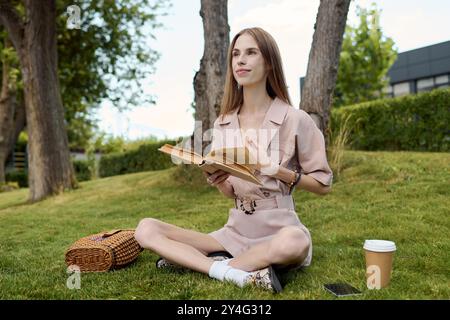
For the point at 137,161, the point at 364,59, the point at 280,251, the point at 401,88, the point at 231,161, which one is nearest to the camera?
the point at 231,161

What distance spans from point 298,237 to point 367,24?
20.4m

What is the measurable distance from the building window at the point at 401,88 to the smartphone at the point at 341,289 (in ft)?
91.8

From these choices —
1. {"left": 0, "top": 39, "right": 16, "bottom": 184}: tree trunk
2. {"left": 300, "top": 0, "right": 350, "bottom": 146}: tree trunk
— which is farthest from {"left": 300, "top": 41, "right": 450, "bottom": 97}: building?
{"left": 300, "top": 0, "right": 350, "bottom": 146}: tree trunk

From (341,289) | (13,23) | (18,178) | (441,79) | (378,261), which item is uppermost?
(13,23)

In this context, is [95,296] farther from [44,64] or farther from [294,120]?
[44,64]

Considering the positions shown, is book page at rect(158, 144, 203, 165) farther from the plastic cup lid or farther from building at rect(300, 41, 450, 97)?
building at rect(300, 41, 450, 97)

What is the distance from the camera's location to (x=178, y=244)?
10.6ft

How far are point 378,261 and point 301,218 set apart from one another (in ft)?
9.49

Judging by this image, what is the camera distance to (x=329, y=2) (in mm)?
6805

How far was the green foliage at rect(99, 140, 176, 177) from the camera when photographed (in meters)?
16.6

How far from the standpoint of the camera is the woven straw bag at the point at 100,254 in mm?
3623

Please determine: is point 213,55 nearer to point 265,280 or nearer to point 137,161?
point 265,280

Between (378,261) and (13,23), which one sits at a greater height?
(13,23)

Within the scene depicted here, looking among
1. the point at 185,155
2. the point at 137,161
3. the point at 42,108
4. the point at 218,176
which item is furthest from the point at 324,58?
the point at 137,161
